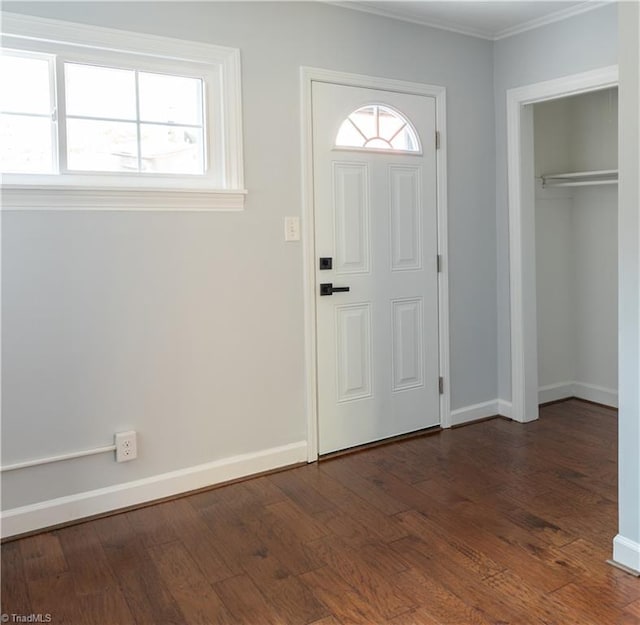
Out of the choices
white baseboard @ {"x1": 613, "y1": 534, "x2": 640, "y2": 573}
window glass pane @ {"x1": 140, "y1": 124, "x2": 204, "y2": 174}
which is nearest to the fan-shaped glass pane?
window glass pane @ {"x1": 140, "y1": 124, "x2": 204, "y2": 174}

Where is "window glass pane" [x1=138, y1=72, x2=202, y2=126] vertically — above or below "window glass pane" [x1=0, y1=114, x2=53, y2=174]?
above

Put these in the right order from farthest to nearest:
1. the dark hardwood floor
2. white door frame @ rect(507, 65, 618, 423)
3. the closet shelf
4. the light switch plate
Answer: the closet shelf → white door frame @ rect(507, 65, 618, 423) → the light switch plate → the dark hardwood floor

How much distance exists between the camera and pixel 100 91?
2.73 meters

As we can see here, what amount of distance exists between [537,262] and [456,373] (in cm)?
107

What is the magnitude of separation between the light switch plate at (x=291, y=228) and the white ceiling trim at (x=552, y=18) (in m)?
1.83

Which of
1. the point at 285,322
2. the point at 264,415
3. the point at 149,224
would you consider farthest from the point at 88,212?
the point at 264,415

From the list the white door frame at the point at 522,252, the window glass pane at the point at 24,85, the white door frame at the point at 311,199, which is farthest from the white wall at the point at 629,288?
the window glass pane at the point at 24,85

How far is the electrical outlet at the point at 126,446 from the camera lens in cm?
277

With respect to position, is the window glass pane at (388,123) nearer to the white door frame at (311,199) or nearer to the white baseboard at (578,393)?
the white door frame at (311,199)

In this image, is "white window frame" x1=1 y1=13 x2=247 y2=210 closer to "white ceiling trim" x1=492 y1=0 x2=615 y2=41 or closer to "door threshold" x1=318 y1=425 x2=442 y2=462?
"door threshold" x1=318 y1=425 x2=442 y2=462

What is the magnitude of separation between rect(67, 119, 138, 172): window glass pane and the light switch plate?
2.57 ft

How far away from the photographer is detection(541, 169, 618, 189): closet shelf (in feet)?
12.9

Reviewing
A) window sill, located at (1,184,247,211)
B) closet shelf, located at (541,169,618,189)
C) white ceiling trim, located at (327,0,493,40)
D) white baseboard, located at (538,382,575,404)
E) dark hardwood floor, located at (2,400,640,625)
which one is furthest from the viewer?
white baseboard, located at (538,382,575,404)

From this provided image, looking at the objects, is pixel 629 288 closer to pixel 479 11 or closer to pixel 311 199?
pixel 311 199
